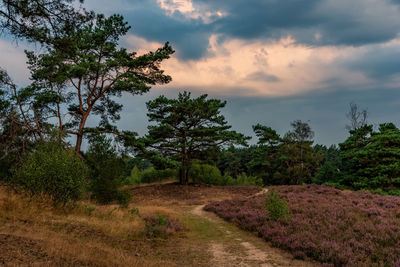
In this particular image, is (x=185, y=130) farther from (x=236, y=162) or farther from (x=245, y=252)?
(x=236, y=162)

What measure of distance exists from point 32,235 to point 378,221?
42.6 feet

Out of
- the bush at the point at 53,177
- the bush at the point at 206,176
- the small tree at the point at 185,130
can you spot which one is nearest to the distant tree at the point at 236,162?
the bush at the point at 206,176

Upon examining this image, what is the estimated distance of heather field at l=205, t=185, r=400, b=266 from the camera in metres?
7.55

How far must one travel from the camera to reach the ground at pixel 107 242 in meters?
5.96

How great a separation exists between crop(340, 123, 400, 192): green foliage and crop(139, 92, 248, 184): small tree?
12.0 meters

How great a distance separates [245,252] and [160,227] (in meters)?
4.17

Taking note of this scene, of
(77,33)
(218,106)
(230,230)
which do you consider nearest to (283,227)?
(230,230)

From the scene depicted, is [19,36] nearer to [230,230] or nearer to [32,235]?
[32,235]

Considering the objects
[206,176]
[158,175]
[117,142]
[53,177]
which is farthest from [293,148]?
[53,177]

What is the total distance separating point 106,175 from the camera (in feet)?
50.2

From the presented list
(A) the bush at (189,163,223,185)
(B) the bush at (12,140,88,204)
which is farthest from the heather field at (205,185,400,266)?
(A) the bush at (189,163,223,185)

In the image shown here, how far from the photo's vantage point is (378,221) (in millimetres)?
10766

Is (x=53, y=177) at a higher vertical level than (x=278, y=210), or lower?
higher

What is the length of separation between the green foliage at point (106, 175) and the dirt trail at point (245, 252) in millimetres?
7396
